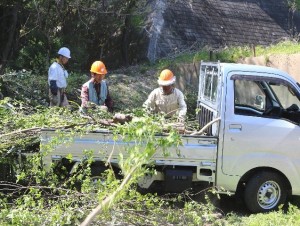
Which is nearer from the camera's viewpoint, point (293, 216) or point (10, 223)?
point (10, 223)

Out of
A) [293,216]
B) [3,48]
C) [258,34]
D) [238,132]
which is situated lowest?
[293,216]

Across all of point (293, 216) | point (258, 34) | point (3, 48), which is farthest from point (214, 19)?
point (293, 216)

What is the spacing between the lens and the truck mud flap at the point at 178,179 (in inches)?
237

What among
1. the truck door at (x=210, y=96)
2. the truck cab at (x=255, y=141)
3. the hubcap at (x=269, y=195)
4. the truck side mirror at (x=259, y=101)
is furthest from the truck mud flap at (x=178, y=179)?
the truck side mirror at (x=259, y=101)

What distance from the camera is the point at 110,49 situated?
18.2 meters

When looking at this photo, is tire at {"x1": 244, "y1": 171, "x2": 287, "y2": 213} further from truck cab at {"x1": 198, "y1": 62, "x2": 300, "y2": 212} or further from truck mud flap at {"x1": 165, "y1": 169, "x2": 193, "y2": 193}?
truck mud flap at {"x1": 165, "y1": 169, "x2": 193, "y2": 193}

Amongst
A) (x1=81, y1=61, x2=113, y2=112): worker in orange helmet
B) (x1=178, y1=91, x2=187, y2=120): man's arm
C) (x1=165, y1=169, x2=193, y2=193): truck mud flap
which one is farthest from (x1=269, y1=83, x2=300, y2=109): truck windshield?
(x1=81, y1=61, x2=113, y2=112): worker in orange helmet

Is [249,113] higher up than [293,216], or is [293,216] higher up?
[249,113]

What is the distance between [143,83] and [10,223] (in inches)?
403

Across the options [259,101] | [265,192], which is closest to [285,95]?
[259,101]

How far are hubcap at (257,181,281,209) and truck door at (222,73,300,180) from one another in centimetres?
26

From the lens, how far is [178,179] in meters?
6.04

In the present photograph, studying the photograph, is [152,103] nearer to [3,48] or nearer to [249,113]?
[249,113]

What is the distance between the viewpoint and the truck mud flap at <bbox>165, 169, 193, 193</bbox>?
601 cm
